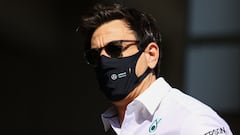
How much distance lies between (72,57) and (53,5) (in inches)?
21.5

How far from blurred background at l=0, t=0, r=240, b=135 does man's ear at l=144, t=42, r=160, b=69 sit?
2.78m

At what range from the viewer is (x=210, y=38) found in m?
5.14

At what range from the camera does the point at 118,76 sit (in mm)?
2475

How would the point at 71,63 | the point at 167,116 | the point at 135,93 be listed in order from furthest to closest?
the point at 71,63 → the point at 135,93 → the point at 167,116

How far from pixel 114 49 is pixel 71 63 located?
→ 331cm

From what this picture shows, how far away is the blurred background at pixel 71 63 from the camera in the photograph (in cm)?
518

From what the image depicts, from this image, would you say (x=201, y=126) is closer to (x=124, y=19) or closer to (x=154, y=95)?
(x=154, y=95)

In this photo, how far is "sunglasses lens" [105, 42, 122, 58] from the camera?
7.79 ft

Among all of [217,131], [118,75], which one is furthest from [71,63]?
[217,131]

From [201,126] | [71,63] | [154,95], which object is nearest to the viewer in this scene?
[201,126]

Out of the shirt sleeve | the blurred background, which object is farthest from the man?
the blurred background

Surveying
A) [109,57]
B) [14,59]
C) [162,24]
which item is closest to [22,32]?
[14,59]

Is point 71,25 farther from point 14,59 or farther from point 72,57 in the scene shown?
point 14,59

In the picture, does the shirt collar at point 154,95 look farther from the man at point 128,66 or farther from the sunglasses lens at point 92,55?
the sunglasses lens at point 92,55
